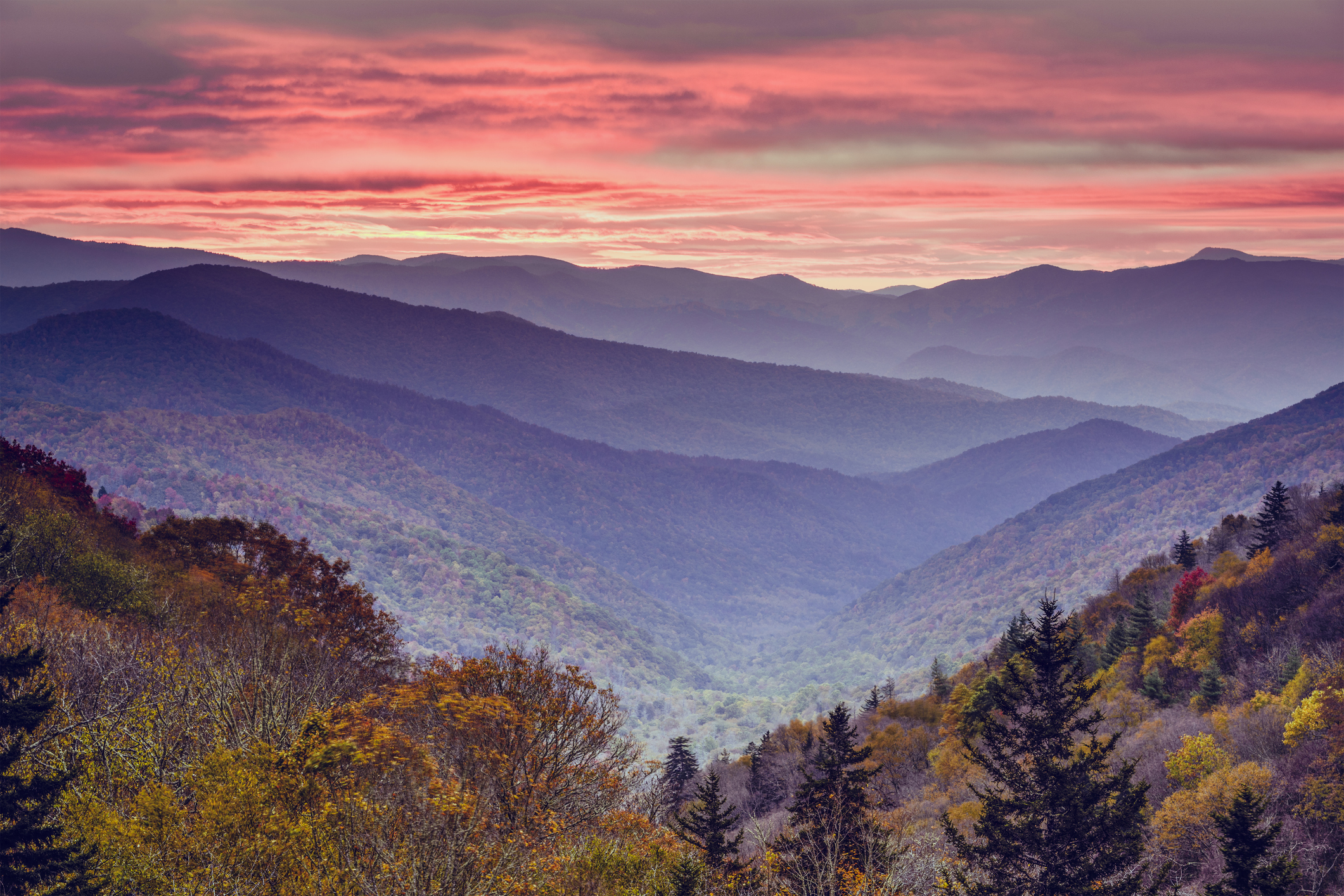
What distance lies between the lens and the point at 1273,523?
238 ft

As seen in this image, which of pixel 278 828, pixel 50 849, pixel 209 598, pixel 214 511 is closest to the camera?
pixel 50 849

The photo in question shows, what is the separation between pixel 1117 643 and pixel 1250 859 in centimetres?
4771

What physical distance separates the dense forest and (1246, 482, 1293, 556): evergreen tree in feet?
71.2

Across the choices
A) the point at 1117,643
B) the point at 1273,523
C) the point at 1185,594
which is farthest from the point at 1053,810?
the point at 1273,523

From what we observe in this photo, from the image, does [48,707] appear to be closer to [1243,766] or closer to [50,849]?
[50,849]

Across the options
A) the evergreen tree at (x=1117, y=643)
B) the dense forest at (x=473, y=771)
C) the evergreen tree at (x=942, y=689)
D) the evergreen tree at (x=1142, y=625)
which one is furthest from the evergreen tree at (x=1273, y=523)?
the evergreen tree at (x=942, y=689)

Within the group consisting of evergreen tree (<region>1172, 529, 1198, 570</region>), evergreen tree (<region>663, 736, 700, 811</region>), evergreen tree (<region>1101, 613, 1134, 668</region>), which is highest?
evergreen tree (<region>1172, 529, 1198, 570</region>)

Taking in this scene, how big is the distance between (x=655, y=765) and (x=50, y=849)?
19.2m

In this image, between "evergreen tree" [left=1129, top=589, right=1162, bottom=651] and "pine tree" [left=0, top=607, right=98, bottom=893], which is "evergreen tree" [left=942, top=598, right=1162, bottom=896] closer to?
"pine tree" [left=0, top=607, right=98, bottom=893]

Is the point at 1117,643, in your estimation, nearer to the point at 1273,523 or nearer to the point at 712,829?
the point at 1273,523

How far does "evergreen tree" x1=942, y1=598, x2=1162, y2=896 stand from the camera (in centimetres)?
2238

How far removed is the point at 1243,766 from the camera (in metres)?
33.0

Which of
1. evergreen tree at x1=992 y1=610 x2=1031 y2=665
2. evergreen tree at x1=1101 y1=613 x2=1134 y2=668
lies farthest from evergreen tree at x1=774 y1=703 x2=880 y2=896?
evergreen tree at x1=992 y1=610 x2=1031 y2=665

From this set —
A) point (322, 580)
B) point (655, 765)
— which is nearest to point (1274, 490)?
point (655, 765)
